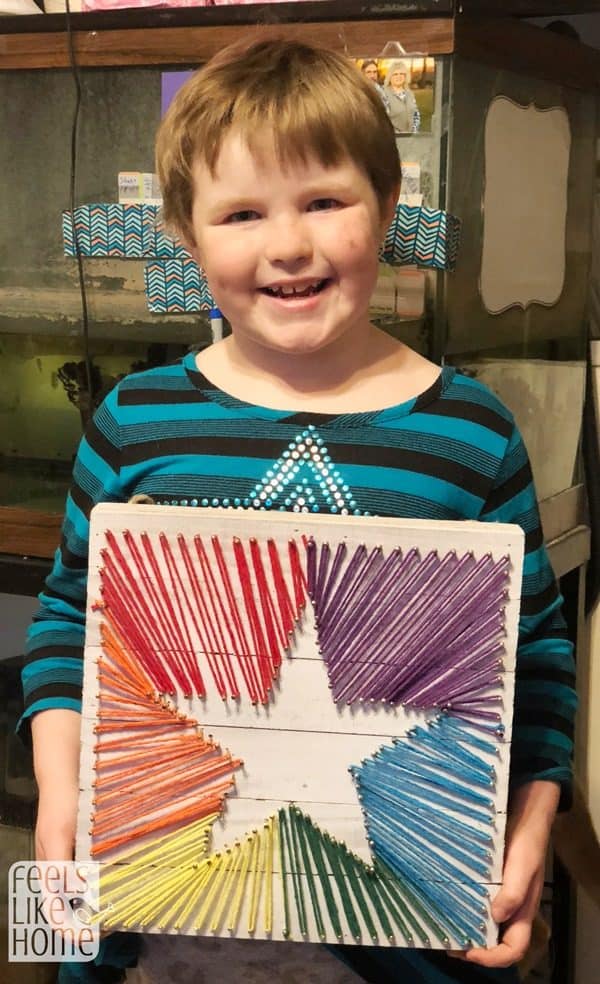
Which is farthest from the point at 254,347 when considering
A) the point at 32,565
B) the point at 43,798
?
the point at 32,565

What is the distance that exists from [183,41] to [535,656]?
0.86 metres

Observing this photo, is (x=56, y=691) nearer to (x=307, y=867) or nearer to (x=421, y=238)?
(x=307, y=867)

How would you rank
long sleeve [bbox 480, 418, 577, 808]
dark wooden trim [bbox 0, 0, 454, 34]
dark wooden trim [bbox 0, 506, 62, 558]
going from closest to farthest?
long sleeve [bbox 480, 418, 577, 808] < dark wooden trim [bbox 0, 0, 454, 34] < dark wooden trim [bbox 0, 506, 62, 558]

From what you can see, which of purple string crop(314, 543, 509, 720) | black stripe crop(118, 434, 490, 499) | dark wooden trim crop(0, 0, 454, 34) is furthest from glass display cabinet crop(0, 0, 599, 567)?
purple string crop(314, 543, 509, 720)

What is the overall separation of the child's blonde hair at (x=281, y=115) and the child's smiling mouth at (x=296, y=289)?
9 centimetres

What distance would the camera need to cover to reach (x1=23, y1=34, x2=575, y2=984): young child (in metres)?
0.78

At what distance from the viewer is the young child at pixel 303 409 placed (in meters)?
0.78

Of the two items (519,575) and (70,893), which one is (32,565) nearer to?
(70,893)

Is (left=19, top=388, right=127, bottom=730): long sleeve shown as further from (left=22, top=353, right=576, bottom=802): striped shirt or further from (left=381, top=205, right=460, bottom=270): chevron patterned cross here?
(left=381, top=205, right=460, bottom=270): chevron patterned cross

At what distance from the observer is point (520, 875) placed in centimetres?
77

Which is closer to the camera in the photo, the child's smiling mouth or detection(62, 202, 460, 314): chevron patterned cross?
the child's smiling mouth

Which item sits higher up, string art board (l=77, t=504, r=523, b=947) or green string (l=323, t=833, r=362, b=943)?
string art board (l=77, t=504, r=523, b=947)

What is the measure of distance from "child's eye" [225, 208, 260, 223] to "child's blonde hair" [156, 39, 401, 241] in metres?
0.04

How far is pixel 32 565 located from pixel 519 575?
85 cm
